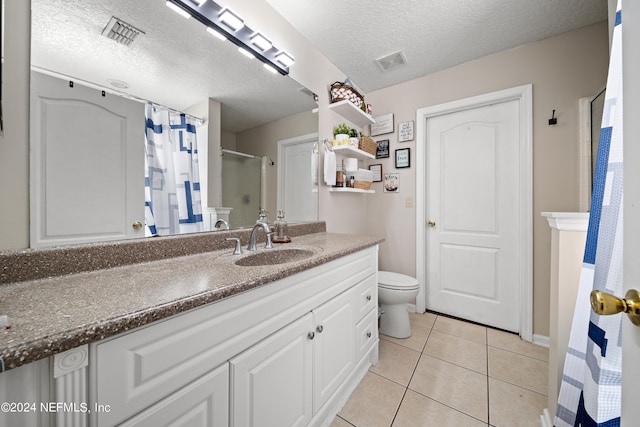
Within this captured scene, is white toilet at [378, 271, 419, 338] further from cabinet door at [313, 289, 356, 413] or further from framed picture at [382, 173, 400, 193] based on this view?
framed picture at [382, 173, 400, 193]

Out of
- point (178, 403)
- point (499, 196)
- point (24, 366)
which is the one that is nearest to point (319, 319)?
point (178, 403)

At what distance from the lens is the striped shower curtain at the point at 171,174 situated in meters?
1.06

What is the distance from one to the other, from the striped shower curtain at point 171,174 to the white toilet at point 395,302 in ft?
4.86

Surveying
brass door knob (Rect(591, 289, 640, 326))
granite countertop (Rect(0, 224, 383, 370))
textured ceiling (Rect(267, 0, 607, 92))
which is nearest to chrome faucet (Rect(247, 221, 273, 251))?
granite countertop (Rect(0, 224, 383, 370))

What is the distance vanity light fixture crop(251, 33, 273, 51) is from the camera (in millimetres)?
1431

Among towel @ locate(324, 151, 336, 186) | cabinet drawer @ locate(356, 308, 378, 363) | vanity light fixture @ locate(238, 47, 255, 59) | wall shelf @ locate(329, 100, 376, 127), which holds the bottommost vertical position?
cabinet drawer @ locate(356, 308, 378, 363)

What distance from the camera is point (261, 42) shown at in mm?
1463

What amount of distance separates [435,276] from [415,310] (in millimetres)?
408

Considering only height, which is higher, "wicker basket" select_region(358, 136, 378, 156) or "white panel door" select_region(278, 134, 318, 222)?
"wicker basket" select_region(358, 136, 378, 156)

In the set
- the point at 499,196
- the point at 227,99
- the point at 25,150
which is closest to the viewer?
the point at 25,150

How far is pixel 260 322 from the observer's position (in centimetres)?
81

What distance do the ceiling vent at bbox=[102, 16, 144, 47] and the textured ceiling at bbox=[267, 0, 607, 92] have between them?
98 cm

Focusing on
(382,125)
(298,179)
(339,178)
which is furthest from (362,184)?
(382,125)

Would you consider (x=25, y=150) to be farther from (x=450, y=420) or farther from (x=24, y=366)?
(x=450, y=420)
